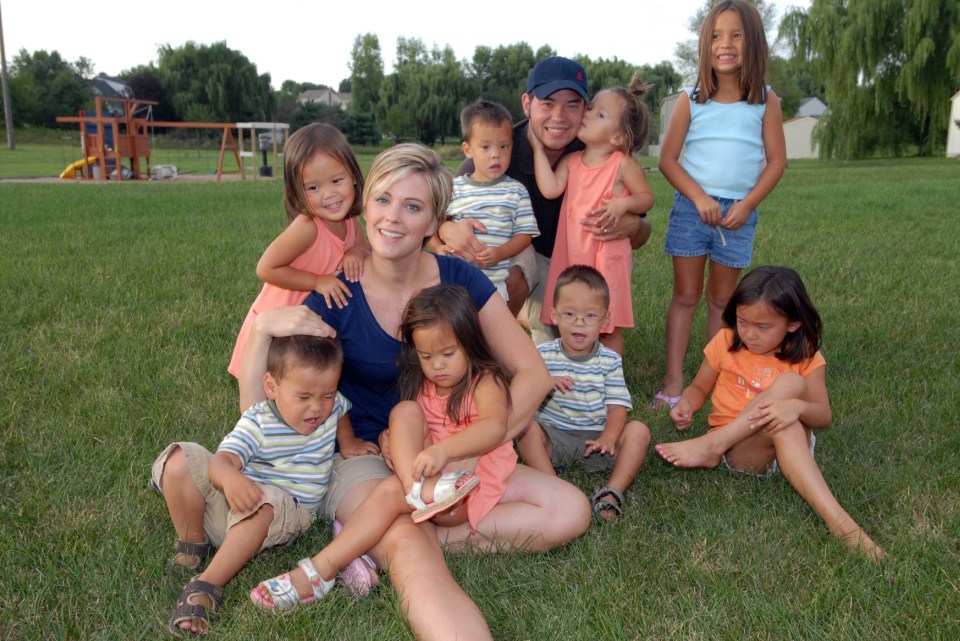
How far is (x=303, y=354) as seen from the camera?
265 centimetres

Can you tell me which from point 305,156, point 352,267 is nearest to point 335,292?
point 352,267

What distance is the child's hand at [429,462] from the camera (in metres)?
2.48

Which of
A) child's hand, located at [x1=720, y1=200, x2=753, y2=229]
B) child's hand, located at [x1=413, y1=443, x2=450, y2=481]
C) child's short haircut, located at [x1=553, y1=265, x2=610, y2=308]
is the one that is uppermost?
child's hand, located at [x1=720, y1=200, x2=753, y2=229]

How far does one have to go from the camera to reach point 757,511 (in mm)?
2939

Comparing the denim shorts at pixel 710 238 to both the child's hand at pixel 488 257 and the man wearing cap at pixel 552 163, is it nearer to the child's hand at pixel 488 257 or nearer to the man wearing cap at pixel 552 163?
the man wearing cap at pixel 552 163

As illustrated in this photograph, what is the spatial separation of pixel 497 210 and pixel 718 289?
54.0 inches

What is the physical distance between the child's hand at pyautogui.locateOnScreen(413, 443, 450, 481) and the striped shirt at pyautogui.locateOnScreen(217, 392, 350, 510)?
425 millimetres

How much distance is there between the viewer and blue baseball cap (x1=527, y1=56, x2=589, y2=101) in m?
3.94

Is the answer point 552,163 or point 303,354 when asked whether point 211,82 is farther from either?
point 303,354

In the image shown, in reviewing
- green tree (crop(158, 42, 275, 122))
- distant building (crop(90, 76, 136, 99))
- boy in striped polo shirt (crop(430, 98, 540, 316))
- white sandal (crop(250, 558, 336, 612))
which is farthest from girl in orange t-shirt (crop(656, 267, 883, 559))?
distant building (crop(90, 76, 136, 99))

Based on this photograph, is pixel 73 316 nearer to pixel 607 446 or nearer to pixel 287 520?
pixel 287 520

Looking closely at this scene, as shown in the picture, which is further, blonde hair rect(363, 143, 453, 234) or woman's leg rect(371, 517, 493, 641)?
blonde hair rect(363, 143, 453, 234)

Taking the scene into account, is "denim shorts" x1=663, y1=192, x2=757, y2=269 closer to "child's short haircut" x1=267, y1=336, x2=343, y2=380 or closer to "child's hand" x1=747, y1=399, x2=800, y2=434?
"child's hand" x1=747, y1=399, x2=800, y2=434

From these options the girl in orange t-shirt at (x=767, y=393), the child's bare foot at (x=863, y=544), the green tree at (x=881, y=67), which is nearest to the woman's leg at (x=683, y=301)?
the girl in orange t-shirt at (x=767, y=393)
